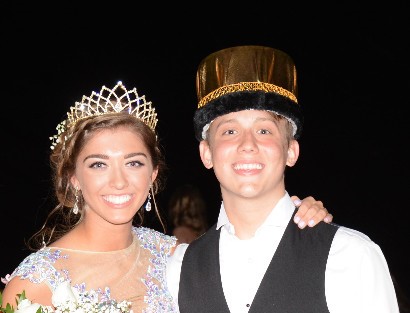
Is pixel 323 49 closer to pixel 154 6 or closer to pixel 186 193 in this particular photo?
pixel 154 6

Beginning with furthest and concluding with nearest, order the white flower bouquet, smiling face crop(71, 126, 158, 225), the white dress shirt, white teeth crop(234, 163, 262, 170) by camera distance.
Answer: smiling face crop(71, 126, 158, 225) → white teeth crop(234, 163, 262, 170) → the white dress shirt → the white flower bouquet

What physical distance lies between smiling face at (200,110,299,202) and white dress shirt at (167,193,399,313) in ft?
0.43

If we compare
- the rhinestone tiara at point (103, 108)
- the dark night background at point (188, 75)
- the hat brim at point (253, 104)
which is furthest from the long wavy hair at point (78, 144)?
the dark night background at point (188, 75)

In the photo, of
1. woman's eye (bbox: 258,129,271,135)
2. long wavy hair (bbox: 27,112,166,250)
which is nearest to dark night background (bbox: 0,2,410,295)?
long wavy hair (bbox: 27,112,166,250)

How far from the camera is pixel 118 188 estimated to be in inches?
95.1

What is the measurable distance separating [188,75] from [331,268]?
5052 millimetres

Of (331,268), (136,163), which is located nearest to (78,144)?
(136,163)

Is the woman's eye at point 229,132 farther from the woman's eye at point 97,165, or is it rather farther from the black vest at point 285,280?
the woman's eye at point 97,165

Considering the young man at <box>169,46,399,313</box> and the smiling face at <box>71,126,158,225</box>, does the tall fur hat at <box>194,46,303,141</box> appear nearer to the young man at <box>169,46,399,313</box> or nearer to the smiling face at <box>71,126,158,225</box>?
the young man at <box>169,46,399,313</box>

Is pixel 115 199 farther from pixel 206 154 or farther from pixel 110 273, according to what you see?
pixel 206 154

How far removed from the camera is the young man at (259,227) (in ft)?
6.62

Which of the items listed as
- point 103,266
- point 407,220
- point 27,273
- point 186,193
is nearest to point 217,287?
point 103,266

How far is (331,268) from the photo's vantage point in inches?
79.8

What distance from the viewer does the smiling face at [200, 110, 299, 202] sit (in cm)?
215
